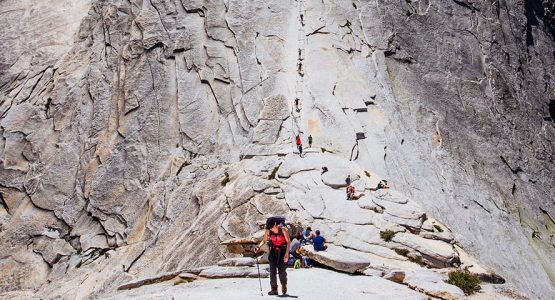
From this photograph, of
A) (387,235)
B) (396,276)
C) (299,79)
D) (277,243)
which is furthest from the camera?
(299,79)

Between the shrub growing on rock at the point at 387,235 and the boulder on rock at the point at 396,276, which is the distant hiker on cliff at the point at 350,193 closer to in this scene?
the shrub growing on rock at the point at 387,235

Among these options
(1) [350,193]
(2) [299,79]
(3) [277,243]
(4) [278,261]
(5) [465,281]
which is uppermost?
(2) [299,79]

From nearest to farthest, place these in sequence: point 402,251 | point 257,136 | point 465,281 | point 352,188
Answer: point 465,281
point 402,251
point 352,188
point 257,136

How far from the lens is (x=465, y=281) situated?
25562 millimetres

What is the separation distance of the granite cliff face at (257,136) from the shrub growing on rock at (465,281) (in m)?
5.65

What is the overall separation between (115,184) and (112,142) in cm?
363

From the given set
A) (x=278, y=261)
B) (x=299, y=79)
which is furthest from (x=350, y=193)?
(x=278, y=261)

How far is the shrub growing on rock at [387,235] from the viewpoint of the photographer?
3092 cm

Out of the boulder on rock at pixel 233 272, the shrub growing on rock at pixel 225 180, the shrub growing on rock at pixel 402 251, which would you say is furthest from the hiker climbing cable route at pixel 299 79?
the boulder on rock at pixel 233 272

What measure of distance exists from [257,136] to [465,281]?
19.9 meters

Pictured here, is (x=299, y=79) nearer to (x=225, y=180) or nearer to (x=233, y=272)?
(x=225, y=180)

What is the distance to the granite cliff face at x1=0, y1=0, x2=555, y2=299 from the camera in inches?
1471

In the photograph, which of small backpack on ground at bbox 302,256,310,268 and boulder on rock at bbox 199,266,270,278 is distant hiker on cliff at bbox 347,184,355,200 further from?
boulder on rock at bbox 199,266,270,278

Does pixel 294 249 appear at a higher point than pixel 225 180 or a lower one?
higher
